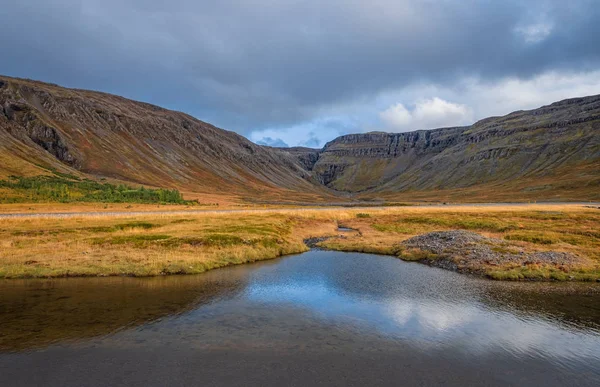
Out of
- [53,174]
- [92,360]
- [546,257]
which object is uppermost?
[53,174]

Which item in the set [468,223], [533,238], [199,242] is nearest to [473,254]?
[533,238]

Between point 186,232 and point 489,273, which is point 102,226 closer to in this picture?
point 186,232

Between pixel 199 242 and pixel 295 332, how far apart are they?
1076 inches

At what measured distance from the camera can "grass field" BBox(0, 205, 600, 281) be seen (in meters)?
36.0

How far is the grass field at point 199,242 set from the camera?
36.0m

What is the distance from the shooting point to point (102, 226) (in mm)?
54656

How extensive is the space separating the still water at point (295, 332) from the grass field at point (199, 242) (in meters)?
3.23

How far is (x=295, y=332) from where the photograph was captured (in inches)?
873

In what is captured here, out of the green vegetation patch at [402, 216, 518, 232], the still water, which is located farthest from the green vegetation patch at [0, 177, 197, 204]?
the still water

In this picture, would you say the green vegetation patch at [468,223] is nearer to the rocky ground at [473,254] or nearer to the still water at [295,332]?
the rocky ground at [473,254]

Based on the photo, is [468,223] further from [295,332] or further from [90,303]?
[90,303]

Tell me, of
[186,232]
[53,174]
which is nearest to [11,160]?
[53,174]

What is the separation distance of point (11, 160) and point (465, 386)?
17281cm

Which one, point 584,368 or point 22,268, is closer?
point 584,368
